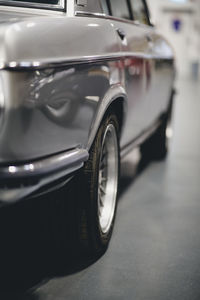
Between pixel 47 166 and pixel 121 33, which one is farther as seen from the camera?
pixel 121 33

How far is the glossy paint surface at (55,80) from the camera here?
157 cm

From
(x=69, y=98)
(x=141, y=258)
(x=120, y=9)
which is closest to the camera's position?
→ (x=69, y=98)

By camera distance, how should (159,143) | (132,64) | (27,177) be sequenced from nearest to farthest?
(27,177)
(132,64)
(159,143)

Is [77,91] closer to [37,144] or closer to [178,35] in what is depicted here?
[37,144]

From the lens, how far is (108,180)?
275 centimetres

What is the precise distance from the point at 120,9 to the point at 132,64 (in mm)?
499

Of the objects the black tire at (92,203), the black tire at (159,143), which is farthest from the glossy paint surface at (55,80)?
the black tire at (159,143)

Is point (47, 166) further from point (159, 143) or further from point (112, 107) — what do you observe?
point (159, 143)

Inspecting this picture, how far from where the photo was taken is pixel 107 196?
2.71m

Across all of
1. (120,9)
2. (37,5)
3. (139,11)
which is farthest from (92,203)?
(139,11)

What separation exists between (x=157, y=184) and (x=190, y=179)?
39 cm

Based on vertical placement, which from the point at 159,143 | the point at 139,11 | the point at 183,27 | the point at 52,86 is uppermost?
the point at 139,11

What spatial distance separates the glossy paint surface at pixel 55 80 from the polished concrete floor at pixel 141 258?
693 mm

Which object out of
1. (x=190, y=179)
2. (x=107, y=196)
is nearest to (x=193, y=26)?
(x=190, y=179)
